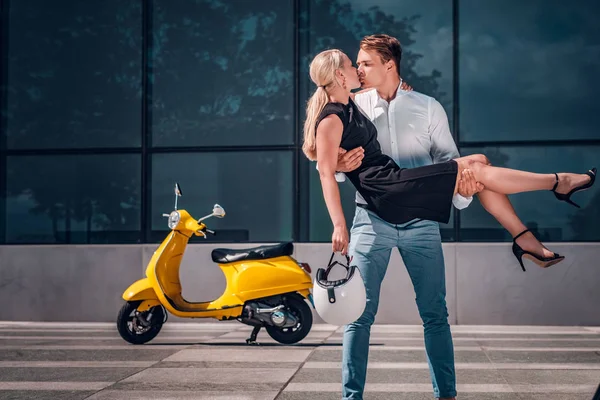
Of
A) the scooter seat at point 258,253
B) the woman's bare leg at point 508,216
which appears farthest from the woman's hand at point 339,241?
the scooter seat at point 258,253

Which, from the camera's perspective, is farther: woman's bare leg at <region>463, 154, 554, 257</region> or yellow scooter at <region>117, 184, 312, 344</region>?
yellow scooter at <region>117, 184, 312, 344</region>

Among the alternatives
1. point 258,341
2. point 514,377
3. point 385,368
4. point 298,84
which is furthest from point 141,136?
point 514,377

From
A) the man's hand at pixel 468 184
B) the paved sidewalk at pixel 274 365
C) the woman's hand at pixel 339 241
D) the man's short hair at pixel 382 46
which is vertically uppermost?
the man's short hair at pixel 382 46

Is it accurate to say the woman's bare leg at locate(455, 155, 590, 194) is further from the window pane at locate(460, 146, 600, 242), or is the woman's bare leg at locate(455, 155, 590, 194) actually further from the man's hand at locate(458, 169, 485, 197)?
the window pane at locate(460, 146, 600, 242)

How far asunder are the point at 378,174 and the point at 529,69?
25.7 ft

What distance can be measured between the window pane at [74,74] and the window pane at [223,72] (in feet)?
1.32

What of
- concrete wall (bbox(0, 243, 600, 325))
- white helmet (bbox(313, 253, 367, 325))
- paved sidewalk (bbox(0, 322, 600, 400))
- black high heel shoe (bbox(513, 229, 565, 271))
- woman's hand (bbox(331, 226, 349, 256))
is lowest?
paved sidewalk (bbox(0, 322, 600, 400))

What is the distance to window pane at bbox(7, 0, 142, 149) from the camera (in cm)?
1202

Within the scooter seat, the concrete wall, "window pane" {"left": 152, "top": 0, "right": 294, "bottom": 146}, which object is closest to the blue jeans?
the scooter seat

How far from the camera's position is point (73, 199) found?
12.1 meters

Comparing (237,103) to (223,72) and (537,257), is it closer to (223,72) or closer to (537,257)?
(223,72)

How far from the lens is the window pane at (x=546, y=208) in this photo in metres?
11.1

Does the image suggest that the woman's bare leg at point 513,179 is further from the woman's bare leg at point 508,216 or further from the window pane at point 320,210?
the window pane at point 320,210

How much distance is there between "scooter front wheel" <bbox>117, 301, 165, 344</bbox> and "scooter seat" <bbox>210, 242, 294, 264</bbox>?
0.89m
